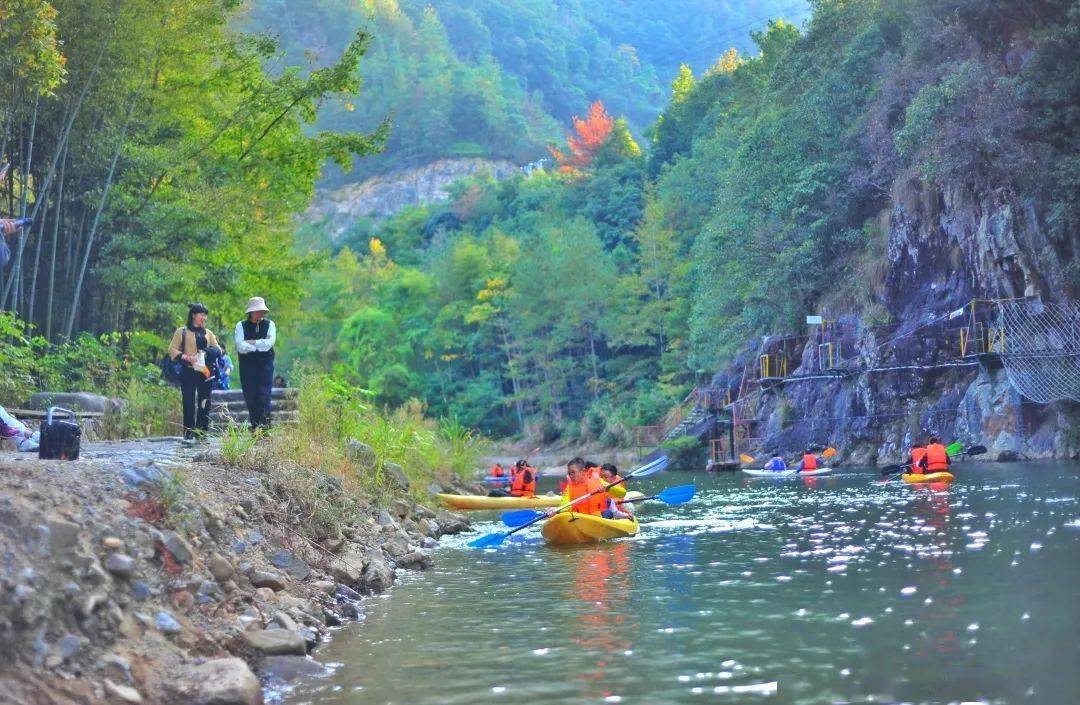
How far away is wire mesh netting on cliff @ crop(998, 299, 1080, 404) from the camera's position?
98.0 feet

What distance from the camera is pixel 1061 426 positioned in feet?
99.1

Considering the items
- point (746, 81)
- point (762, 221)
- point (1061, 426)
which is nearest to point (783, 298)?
point (762, 221)

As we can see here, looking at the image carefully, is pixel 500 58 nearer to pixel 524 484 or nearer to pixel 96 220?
pixel 524 484

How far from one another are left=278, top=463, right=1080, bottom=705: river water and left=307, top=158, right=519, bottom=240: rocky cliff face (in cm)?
9407

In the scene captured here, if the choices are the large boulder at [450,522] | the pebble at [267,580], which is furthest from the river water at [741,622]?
the large boulder at [450,522]

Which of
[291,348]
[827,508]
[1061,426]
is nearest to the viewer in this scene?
[827,508]

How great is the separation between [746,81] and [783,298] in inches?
814

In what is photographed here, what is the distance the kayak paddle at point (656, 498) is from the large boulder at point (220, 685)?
9.22 m

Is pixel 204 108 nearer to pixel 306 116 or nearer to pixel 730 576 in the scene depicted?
pixel 306 116

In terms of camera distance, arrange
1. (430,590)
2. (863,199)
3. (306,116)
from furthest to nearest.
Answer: (863,199) → (306,116) → (430,590)

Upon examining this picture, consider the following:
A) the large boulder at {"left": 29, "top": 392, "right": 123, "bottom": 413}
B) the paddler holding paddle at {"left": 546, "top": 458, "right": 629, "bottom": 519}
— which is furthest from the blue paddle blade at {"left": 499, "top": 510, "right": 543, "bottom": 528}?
the large boulder at {"left": 29, "top": 392, "right": 123, "bottom": 413}

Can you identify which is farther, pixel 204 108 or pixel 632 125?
pixel 632 125

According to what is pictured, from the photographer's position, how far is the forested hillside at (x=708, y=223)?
30.9 m

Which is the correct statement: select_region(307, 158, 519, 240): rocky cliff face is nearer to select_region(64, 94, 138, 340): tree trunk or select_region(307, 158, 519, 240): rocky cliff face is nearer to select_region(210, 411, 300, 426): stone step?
select_region(64, 94, 138, 340): tree trunk
